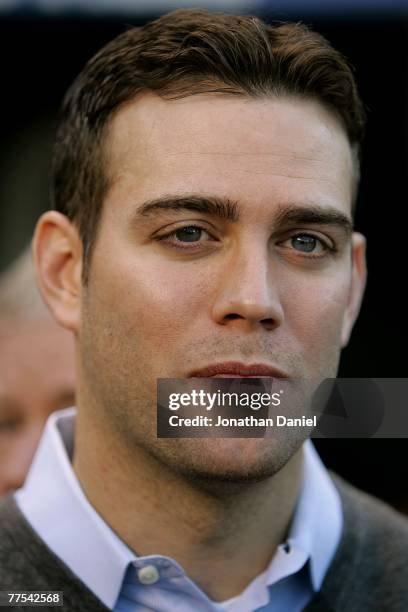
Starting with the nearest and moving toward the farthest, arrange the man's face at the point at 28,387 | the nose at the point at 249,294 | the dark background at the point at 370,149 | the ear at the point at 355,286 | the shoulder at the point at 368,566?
the nose at the point at 249,294
the shoulder at the point at 368,566
the ear at the point at 355,286
the man's face at the point at 28,387
the dark background at the point at 370,149

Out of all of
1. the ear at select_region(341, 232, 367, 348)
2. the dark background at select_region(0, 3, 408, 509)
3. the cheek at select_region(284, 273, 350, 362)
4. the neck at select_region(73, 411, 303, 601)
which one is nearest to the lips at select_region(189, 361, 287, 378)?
the cheek at select_region(284, 273, 350, 362)

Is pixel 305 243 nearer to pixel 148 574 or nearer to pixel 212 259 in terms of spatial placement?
pixel 212 259

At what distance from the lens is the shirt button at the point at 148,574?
6.33ft

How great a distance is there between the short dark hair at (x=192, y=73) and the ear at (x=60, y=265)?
0.14ft

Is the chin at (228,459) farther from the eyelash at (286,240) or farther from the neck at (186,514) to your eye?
the eyelash at (286,240)

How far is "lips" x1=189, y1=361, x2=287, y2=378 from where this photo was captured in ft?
5.93

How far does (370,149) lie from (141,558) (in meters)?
3.07

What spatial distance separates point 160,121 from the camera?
196 centimetres

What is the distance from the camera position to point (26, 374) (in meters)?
3.05

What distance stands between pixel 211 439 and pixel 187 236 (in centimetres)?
44

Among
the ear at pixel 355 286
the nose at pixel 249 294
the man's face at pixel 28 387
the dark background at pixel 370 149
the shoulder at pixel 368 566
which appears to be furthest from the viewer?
the dark background at pixel 370 149

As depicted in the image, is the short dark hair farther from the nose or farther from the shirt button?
the shirt button

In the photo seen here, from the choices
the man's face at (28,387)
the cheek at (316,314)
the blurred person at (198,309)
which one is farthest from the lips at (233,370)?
the man's face at (28,387)

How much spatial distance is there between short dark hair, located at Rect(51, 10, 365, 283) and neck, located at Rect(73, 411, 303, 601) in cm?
47
